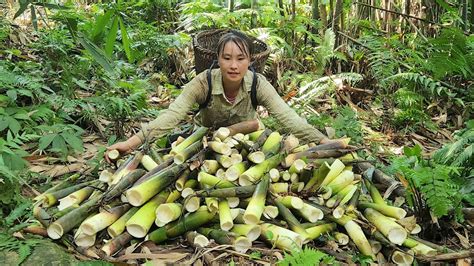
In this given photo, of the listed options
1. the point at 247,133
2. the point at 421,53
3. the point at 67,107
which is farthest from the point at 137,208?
the point at 421,53

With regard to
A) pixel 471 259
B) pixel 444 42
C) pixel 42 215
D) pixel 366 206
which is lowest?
pixel 471 259

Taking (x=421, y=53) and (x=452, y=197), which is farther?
(x=421, y=53)

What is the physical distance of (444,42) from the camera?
349 centimetres

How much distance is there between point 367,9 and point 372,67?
1.58 meters

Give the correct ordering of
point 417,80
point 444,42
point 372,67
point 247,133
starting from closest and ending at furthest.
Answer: point 247,133
point 444,42
point 417,80
point 372,67

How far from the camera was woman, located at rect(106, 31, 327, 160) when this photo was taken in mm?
3104

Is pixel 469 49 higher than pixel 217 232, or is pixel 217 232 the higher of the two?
pixel 469 49

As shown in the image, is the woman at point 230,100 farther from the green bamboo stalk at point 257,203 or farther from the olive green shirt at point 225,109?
the green bamboo stalk at point 257,203

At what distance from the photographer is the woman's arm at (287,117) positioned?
3.14 metres

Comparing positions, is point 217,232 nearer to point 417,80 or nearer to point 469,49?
point 469,49

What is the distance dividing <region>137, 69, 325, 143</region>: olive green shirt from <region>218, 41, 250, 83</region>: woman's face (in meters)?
0.17

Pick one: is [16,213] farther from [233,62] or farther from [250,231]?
[233,62]

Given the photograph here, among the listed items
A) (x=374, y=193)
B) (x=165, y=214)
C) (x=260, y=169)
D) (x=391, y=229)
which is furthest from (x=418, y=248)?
(x=165, y=214)

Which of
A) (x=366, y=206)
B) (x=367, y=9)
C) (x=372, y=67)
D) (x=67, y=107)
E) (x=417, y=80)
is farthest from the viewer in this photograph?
(x=367, y=9)
